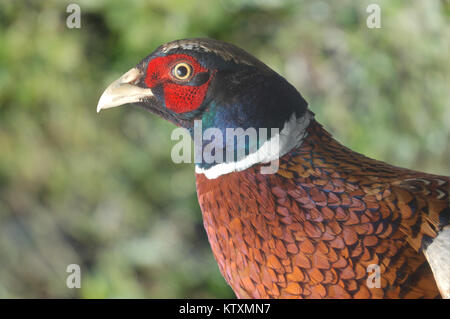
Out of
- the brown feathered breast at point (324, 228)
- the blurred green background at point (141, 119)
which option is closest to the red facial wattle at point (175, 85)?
the brown feathered breast at point (324, 228)

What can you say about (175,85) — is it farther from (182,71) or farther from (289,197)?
(289,197)

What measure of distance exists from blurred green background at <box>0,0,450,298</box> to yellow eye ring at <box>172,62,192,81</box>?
1091 mm

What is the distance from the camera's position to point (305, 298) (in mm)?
620

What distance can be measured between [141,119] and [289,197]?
4.60 ft

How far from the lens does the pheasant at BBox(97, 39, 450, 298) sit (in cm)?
62

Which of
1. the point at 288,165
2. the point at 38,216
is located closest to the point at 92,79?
the point at 38,216

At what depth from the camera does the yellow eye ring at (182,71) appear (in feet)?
2.29

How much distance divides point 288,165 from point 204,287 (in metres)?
1.45

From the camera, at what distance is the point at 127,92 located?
75 centimetres

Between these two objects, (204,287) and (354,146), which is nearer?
(354,146)

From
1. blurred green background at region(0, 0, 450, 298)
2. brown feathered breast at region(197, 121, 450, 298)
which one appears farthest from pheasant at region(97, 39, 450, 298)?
blurred green background at region(0, 0, 450, 298)

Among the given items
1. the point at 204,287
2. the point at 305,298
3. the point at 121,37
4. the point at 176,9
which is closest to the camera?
the point at 305,298

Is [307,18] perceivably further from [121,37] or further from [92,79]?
[92,79]

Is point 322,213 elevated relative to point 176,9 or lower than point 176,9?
lower
